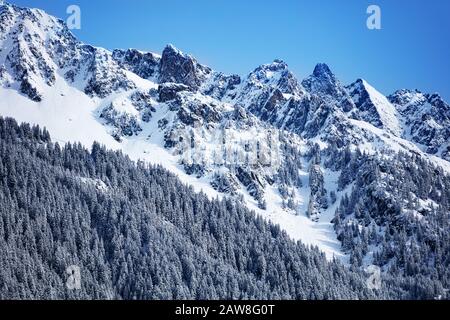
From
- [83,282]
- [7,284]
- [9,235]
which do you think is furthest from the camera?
[9,235]

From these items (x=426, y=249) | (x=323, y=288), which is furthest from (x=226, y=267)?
(x=426, y=249)

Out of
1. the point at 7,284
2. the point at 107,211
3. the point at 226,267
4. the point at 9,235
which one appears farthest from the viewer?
the point at 107,211

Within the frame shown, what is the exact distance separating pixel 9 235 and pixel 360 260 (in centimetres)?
12331

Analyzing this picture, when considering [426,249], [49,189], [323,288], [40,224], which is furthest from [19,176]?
[426,249]

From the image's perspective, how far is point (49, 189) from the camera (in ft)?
589

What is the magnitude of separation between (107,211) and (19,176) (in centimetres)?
3370

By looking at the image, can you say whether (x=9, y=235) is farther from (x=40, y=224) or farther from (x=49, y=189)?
(x=49, y=189)

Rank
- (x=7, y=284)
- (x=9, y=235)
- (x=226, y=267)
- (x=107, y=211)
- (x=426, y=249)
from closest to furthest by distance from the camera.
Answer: (x=7, y=284) < (x=9, y=235) < (x=226, y=267) < (x=107, y=211) < (x=426, y=249)
